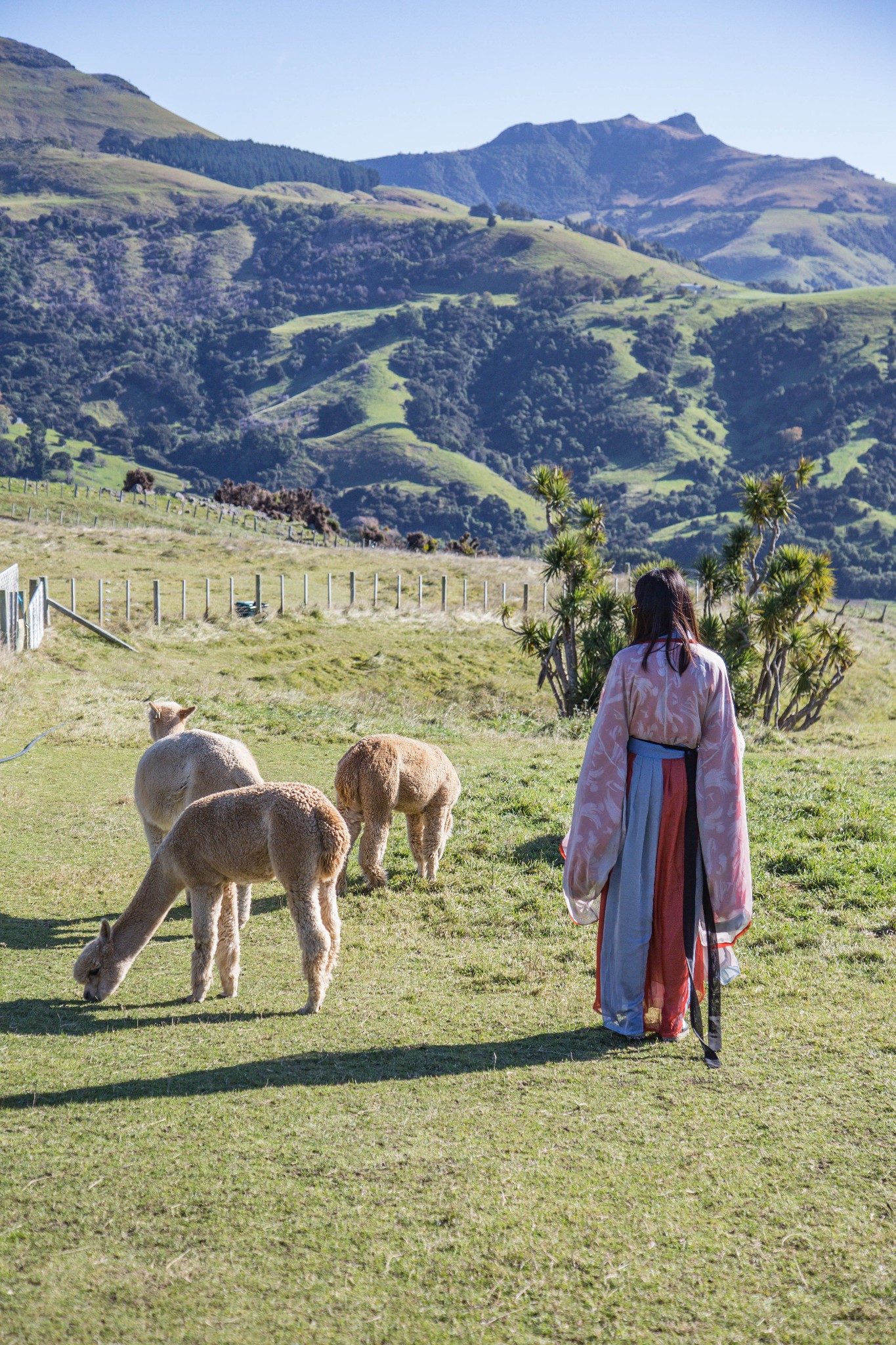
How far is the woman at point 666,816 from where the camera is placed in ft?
18.9

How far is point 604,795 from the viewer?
19.2 ft

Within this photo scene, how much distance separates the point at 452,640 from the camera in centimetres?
3222

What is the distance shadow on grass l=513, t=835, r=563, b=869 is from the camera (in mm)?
10289

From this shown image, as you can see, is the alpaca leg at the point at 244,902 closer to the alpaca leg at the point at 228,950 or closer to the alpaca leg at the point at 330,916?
the alpaca leg at the point at 228,950

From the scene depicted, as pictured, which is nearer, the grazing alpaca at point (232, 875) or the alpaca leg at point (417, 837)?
the grazing alpaca at point (232, 875)

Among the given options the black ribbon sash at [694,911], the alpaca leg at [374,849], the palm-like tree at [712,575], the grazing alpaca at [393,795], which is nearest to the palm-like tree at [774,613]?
the palm-like tree at [712,575]

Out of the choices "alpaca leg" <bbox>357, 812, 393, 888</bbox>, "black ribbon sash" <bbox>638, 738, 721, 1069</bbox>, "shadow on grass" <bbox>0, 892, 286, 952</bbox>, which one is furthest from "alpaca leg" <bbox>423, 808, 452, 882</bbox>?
"black ribbon sash" <bbox>638, 738, 721, 1069</bbox>

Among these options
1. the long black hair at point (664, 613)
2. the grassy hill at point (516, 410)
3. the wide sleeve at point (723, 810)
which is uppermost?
the grassy hill at point (516, 410)

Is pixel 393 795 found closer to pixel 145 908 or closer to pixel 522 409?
pixel 145 908

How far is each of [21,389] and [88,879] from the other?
179 meters

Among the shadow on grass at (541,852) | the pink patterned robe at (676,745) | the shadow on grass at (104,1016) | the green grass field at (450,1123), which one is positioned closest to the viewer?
the green grass field at (450,1123)

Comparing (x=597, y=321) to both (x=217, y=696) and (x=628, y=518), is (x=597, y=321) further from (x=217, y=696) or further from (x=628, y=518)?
(x=217, y=696)

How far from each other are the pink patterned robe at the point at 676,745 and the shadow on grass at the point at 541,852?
4.30m

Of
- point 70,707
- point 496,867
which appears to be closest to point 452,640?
point 70,707
